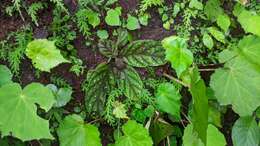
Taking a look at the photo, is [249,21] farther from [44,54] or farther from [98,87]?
[44,54]

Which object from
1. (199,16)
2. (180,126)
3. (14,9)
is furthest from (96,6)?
(180,126)

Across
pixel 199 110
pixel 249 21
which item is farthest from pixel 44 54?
pixel 249 21

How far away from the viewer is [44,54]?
168cm

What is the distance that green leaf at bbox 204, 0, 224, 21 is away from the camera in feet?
6.21

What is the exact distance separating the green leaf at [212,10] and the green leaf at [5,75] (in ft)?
2.81

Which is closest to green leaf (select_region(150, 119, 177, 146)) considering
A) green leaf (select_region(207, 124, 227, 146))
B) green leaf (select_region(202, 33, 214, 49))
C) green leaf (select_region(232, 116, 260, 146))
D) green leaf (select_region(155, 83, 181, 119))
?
green leaf (select_region(155, 83, 181, 119))

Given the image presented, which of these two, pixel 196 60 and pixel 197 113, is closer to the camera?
pixel 197 113

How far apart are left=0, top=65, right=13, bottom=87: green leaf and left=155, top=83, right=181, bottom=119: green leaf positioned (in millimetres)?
580

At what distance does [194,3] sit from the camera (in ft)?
6.20

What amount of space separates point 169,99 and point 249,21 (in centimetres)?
48

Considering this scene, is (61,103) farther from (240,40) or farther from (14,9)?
(240,40)

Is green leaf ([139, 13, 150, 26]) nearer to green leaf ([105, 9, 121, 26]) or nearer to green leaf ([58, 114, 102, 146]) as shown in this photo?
green leaf ([105, 9, 121, 26])

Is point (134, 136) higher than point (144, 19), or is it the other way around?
point (144, 19)

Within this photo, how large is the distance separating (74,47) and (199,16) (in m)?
0.56
